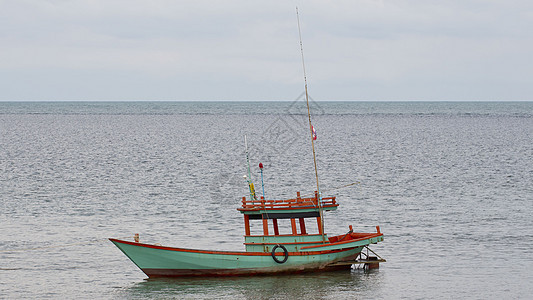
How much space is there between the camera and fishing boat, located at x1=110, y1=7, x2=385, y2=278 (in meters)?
32.9

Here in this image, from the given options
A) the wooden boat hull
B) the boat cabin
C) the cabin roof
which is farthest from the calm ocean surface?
the cabin roof

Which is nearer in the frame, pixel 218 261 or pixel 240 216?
pixel 218 261

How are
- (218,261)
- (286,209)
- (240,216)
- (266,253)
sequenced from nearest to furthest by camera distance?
1. (218,261)
2. (266,253)
3. (286,209)
4. (240,216)

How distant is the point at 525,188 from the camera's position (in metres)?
61.8

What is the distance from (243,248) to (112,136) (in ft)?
332

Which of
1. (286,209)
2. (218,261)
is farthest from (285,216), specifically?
(218,261)

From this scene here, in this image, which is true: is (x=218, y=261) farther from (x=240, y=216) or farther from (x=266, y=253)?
(x=240, y=216)

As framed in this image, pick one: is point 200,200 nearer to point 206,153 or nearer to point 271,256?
point 271,256

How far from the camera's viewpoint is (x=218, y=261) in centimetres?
3306

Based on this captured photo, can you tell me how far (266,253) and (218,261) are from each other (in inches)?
84.8

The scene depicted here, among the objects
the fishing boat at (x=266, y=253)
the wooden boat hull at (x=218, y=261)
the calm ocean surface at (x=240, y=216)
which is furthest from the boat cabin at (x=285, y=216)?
the calm ocean surface at (x=240, y=216)

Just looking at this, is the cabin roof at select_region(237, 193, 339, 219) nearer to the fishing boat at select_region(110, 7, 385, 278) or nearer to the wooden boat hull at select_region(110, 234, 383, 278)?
the fishing boat at select_region(110, 7, 385, 278)

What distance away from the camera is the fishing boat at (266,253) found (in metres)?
32.9

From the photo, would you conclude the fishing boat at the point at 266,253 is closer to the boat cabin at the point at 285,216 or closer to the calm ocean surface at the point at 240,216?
the boat cabin at the point at 285,216
